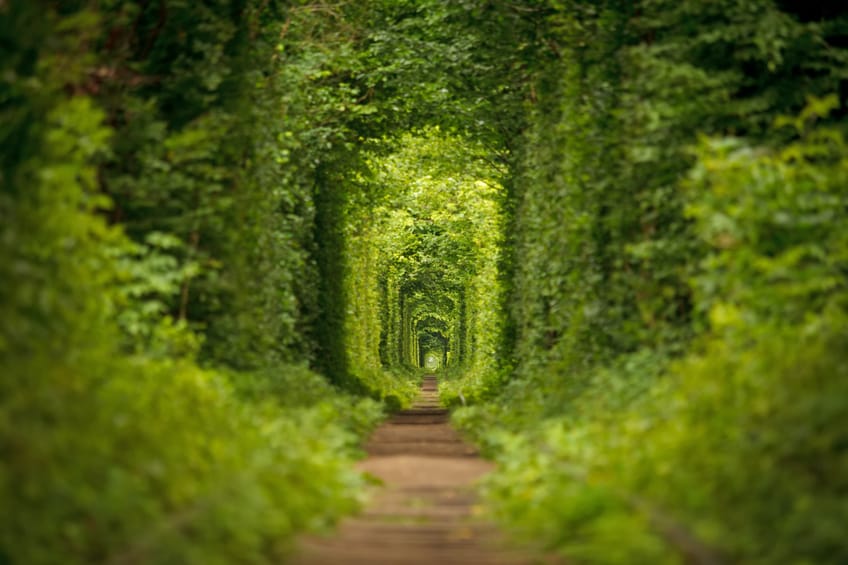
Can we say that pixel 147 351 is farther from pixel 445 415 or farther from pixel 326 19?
pixel 445 415

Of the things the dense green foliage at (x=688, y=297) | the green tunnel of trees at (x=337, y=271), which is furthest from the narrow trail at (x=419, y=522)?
the dense green foliage at (x=688, y=297)

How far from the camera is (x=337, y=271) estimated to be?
1116 inches

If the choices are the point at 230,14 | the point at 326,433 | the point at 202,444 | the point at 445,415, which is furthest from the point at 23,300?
the point at 445,415

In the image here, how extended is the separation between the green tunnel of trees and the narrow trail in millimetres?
310

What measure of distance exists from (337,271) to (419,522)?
60.4 ft

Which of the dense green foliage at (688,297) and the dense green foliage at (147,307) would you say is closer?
the dense green foliage at (147,307)

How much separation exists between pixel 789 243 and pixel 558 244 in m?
8.27

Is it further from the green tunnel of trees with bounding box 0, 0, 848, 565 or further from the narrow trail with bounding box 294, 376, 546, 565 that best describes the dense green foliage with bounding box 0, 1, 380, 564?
the narrow trail with bounding box 294, 376, 546, 565

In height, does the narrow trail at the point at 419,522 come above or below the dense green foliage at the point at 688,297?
below

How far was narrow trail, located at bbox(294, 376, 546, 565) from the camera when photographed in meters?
8.22

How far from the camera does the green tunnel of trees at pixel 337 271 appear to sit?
7.58 metres

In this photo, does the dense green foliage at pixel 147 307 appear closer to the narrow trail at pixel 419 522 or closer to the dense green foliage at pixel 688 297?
the narrow trail at pixel 419 522

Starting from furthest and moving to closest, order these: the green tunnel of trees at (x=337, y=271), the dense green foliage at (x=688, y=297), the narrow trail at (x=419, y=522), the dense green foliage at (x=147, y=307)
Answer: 1. the narrow trail at (x=419, y=522)
2. the dense green foliage at (x=688, y=297)
3. the green tunnel of trees at (x=337, y=271)
4. the dense green foliage at (x=147, y=307)

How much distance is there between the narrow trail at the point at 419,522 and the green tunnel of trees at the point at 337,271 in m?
0.31
